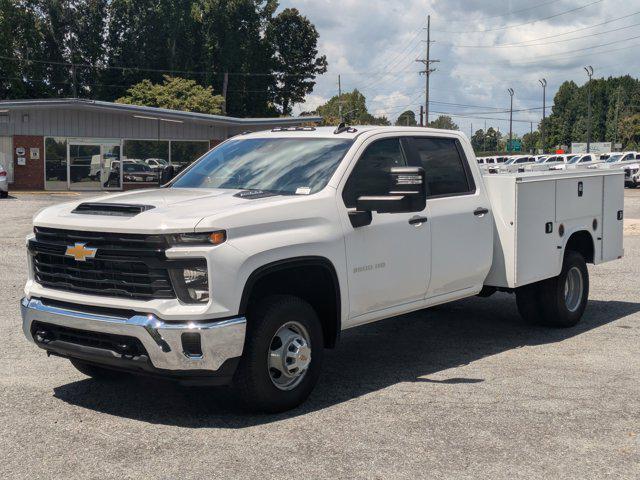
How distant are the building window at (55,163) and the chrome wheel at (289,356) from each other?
35.7m

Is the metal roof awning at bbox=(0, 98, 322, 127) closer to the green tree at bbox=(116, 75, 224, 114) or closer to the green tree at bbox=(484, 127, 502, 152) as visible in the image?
the green tree at bbox=(116, 75, 224, 114)

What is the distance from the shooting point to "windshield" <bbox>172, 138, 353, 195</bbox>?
20.3ft

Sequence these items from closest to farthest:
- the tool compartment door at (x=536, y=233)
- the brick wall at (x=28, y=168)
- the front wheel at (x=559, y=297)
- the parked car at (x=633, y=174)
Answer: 1. the tool compartment door at (x=536, y=233)
2. the front wheel at (x=559, y=297)
3. the brick wall at (x=28, y=168)
4. the parked car at (x=633, y=174)

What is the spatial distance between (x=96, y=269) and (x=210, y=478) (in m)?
1.65

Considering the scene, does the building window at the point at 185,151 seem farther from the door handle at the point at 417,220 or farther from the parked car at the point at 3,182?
the door handle at the point at 417,220

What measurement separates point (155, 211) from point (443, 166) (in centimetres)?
289

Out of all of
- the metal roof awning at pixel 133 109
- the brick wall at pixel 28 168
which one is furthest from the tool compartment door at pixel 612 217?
the brick wall at pixel 28 168

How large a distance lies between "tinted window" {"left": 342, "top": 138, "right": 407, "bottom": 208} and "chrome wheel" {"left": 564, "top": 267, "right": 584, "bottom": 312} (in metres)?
2.95

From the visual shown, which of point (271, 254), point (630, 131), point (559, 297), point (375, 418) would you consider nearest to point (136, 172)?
point (559, 297)

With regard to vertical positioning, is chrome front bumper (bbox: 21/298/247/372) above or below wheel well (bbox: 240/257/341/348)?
below

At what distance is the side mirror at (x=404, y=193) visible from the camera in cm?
576

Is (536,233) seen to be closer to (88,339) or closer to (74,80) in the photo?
(88,339)

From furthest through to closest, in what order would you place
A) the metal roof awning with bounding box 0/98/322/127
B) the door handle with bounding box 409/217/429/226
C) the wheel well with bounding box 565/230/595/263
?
1. the metal roof awning with bounding box 0/98/322/127
2. the wheel well with bounding box 565/230/595/263
3. the door handle with bounding box 409/217/429/226

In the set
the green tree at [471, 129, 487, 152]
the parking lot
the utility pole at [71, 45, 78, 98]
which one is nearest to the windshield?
the parking lot
